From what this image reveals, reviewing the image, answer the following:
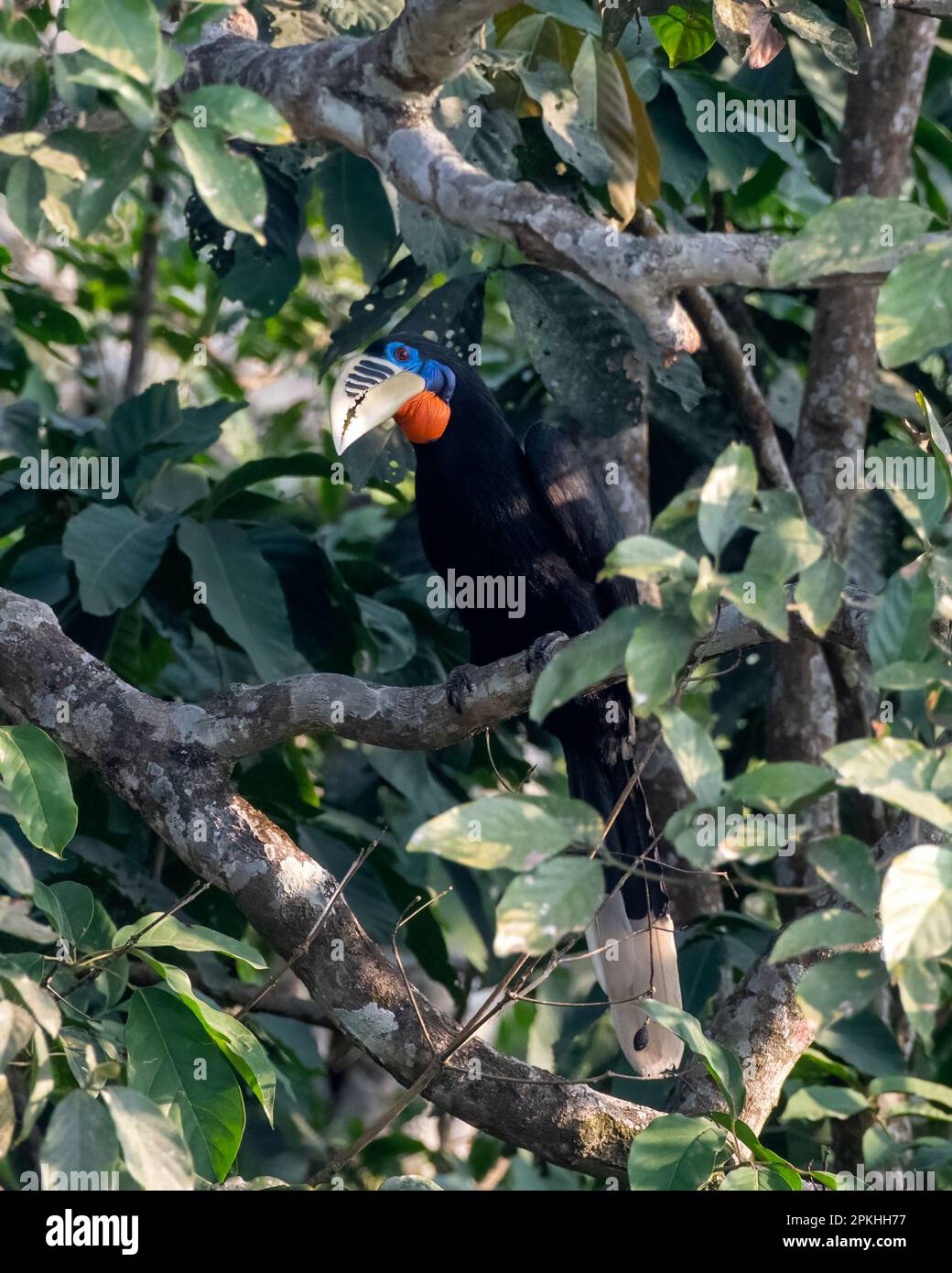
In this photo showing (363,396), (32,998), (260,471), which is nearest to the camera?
(32,998)

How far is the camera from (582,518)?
3.33 m

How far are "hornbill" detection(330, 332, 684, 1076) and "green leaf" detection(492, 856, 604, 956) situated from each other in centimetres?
→ 171

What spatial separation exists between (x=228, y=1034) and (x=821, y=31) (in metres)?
2.00

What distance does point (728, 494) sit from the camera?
1.58 meters

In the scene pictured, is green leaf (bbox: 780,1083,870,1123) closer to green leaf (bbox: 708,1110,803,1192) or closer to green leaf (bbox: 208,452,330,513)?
green leaf (bbox: 708,1110,803,1192)

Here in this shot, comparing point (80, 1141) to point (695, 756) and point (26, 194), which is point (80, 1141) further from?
point (26, 194)

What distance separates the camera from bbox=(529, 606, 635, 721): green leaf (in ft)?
5.14

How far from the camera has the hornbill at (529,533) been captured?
3299mm

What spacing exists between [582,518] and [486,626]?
1.16ft

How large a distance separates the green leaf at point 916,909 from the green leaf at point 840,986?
0.16 m

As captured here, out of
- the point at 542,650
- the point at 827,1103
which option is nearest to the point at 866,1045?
the point at 542,650

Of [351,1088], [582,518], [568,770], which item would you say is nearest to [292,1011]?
[568,770]

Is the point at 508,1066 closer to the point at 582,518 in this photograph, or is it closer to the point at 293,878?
the point at 293,878

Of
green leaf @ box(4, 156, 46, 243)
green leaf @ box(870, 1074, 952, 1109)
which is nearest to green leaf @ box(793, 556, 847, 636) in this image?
green leaf @ box(870, 1074, 952, 1109)
